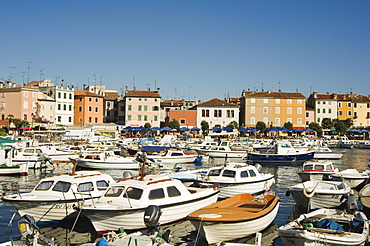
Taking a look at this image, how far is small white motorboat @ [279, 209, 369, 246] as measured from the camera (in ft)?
39.8

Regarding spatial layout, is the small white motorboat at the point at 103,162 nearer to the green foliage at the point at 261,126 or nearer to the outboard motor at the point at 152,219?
the outboard motor at the point at 152,219

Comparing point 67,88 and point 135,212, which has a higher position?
point 67,88

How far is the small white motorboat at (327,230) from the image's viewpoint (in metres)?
12.1

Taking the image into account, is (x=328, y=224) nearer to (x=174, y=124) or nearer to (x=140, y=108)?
(x=174, y=124)

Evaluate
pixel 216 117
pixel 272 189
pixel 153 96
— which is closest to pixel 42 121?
pixel 153 96

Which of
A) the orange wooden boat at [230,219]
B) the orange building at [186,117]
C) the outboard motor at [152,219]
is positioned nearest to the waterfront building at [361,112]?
the orange building at [186,117]

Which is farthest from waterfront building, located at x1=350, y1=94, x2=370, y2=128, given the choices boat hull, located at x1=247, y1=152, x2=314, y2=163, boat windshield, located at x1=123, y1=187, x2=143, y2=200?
boat windshield, located at x1=123, y1=187, x2=143, y2=200

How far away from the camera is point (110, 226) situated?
1498cm

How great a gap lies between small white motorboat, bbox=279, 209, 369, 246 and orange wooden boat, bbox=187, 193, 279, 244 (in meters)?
1.57

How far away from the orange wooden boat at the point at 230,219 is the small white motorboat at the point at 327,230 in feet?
5.15

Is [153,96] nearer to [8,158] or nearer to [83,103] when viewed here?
[83,103]

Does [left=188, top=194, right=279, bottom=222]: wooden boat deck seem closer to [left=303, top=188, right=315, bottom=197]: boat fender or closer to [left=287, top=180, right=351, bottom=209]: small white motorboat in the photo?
[left=303, top=188, right=315, bottom=197]: boat fender

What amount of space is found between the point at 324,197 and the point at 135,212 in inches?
353

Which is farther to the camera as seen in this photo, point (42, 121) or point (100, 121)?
point (100, 121)
